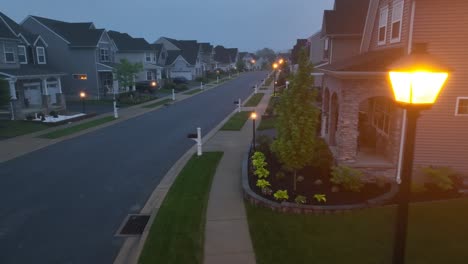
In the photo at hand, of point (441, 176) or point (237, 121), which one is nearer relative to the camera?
point (441, 176)

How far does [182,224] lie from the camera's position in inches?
355

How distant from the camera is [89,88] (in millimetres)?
39969

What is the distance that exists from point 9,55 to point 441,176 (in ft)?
113

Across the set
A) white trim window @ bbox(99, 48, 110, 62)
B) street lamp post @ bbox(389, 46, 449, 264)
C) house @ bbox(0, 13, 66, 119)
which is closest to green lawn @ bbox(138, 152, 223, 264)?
street lamp post @ bbox(389, 46, 449, 264)

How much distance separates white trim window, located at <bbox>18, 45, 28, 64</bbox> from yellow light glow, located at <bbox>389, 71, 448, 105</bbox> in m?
37.1

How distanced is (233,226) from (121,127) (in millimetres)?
17607

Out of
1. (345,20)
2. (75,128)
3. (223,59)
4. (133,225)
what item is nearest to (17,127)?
(75,128)

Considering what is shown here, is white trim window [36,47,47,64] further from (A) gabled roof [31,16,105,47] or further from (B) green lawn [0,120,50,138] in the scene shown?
(B) green lawn [0,120,50,138]

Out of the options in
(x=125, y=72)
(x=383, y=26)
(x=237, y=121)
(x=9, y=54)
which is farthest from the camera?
(x=125, y=72)

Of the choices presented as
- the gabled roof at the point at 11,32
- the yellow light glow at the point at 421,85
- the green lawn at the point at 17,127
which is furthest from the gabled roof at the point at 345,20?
the gabled roof at the point at 11,32

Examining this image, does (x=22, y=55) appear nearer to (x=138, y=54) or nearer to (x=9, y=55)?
(x=9, y=55)

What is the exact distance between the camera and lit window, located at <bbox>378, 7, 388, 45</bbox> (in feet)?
45.8

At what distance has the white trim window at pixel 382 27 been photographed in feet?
45.8

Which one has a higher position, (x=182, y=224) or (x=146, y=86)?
(x=146, y=86)
